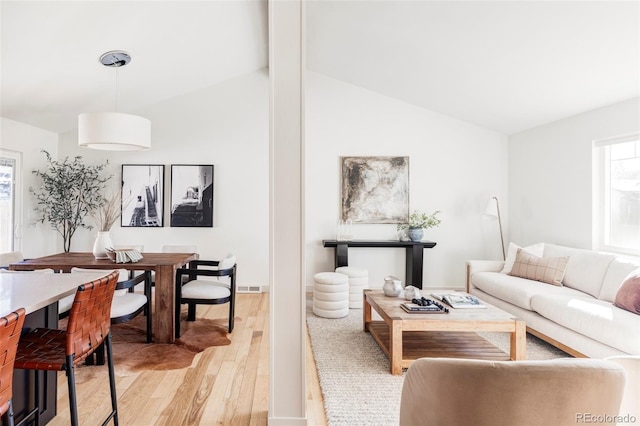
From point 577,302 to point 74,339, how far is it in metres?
3.40

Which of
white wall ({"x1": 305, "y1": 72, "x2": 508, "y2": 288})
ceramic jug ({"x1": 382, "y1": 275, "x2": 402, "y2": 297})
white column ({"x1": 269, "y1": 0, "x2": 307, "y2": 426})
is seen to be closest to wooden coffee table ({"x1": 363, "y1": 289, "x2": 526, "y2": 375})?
ceramic jug ({"x1": 382, "y1": 275, "x2": 402, "y2": 297})

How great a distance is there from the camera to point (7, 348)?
1.14m

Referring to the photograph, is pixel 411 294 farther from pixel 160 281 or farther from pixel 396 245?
pixel 160 281

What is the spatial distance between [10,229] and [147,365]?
3093 mm

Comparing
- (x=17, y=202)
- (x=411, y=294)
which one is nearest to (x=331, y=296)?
(x=411, y=294)

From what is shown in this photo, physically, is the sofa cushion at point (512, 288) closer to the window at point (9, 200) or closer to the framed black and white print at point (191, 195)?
the framed black and white print at point (191, 195)

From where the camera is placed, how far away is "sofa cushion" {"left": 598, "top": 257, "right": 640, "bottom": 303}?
9.86 feet

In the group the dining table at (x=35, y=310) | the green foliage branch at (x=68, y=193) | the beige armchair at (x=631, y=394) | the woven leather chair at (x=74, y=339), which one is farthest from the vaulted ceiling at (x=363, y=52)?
the beige armchair at (x=631, y=394)

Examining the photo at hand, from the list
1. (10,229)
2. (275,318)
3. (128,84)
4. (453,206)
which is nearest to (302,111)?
(275,318)

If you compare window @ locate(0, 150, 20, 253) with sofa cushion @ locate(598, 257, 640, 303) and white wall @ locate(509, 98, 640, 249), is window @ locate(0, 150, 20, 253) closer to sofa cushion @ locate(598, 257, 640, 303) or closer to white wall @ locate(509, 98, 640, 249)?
sofa cushion @ locate(598, 257, 640, 303)

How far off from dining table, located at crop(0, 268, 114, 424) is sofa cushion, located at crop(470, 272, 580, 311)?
350 cm

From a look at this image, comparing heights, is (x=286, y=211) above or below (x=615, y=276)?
above

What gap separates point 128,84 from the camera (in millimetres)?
→ 4445

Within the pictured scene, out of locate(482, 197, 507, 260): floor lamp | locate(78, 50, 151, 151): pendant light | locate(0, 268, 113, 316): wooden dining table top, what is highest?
locate(78, 50, 151, 151): pendant light
